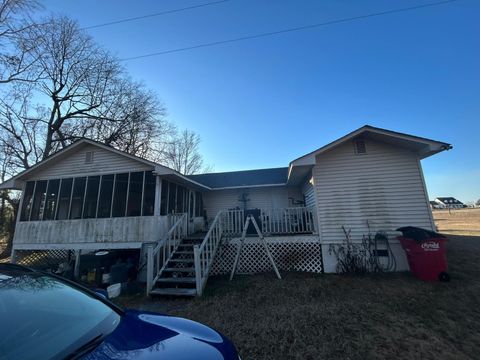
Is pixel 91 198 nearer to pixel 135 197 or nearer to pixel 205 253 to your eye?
pixel 135 197

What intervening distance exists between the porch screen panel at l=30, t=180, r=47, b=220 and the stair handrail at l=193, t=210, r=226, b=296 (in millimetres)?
7674

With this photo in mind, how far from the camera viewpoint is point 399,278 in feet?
21.5

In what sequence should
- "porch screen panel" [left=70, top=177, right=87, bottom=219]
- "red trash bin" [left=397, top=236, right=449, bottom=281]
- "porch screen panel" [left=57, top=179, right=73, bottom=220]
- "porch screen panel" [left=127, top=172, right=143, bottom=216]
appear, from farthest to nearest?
"porch screen panel" [left=57, top=179, right=73, bottom=220], "porch screen panel" [left=70, top=177, right=87, bottom=219], "porch screen panel" [left=127, top=172, right=143, bottom=216], "red trash bin" [left=397, top=236, right=449, bottom=281]

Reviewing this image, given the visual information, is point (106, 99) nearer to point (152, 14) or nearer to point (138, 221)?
point (152, 14)

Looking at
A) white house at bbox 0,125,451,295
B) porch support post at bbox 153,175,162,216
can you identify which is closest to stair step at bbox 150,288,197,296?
white house at bbox 0,125,451,295

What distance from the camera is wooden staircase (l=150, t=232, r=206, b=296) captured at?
18.9 ft

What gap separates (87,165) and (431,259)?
12.8m

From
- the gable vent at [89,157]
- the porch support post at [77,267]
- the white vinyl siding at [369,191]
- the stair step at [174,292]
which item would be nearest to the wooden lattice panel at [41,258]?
the porch support post at [77,267]

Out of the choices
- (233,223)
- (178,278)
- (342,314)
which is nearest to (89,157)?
(178,278)

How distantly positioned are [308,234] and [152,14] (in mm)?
10654

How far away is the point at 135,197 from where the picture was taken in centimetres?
834

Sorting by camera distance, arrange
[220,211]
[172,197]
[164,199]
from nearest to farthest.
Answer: [220,211] < [164,199] < [172,197]

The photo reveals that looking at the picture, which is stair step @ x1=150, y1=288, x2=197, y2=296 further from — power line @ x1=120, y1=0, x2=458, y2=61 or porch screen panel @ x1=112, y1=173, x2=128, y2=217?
power line @ x1=120, y1=0, x2=458, y2=61

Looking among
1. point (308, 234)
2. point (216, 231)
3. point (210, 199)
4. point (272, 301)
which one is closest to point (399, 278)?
point (308, 234)
